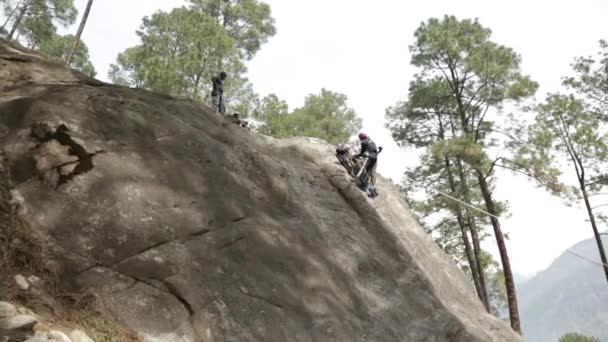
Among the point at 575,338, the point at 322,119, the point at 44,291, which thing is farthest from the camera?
the point at 575,338

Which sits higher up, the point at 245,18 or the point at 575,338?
the point at 245,18

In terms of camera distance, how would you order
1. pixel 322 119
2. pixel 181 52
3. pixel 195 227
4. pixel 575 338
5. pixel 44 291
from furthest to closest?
pixel 575 338 < pixel 322 119 < pixel 181 52 < pixel 195 227 < pixel 44 291

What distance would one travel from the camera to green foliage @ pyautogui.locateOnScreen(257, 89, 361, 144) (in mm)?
25886

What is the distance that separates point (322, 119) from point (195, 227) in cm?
2280

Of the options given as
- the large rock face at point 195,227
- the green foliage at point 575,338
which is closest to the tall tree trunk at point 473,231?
the large rock face at point 195,227

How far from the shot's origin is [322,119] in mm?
28703

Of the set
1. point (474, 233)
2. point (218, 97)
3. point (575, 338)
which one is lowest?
point (575, 338)

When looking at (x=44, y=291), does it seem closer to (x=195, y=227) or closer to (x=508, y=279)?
(x=195, y=227)

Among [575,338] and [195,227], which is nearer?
[195,227]

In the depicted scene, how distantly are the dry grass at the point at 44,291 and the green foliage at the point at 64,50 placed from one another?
93.6 ft

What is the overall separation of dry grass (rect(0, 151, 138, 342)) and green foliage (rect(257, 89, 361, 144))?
18.2 meters

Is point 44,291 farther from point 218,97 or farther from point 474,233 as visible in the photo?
point 474,233

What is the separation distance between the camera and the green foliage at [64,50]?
29875mm

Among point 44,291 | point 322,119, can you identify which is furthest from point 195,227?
point 322,119
